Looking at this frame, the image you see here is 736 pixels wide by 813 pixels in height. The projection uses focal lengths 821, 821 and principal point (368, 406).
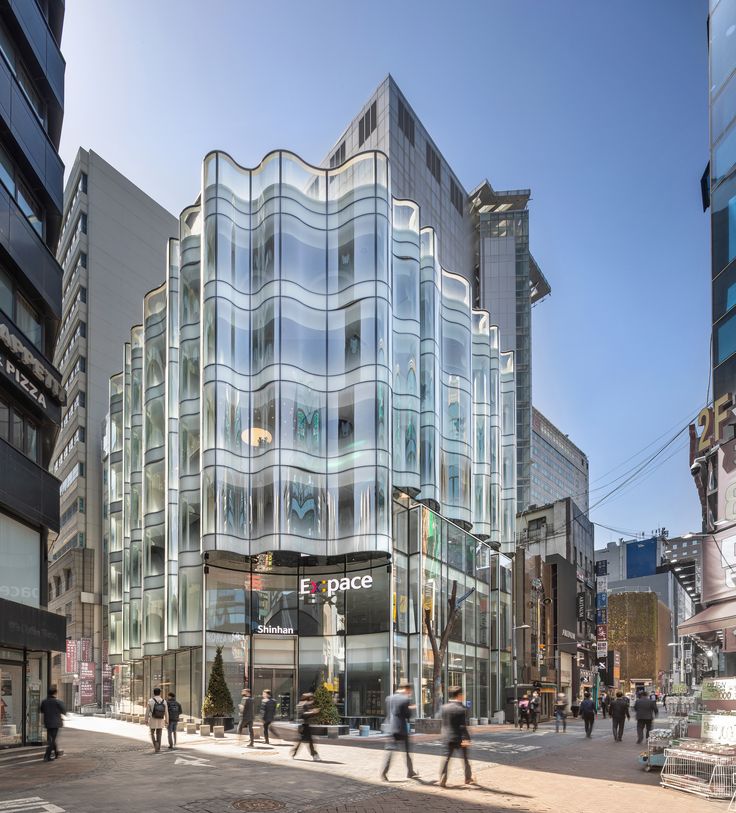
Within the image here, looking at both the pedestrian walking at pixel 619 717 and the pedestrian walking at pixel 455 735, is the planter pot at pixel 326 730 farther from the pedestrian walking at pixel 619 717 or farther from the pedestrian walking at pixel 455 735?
the pedestrian walking at pixel 455 735

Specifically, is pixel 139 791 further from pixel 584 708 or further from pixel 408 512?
pixel 408 512

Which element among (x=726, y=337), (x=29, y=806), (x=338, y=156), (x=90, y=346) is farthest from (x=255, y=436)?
(x=338, y=156)

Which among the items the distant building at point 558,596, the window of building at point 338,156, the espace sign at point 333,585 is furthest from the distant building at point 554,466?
the espace sign at point 333,585

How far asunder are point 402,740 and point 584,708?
1737 centimetres

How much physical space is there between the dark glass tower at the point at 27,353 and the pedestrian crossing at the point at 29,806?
26.6 ft

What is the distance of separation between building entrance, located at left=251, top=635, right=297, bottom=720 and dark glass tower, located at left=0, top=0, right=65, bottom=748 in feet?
38.5

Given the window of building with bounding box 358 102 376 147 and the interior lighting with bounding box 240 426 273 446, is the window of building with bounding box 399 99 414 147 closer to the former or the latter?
the window of building with bounding box 358 102 376 147

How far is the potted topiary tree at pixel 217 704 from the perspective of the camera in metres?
30.2

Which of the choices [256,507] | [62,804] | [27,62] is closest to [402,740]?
[62,804]

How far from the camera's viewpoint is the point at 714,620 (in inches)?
794

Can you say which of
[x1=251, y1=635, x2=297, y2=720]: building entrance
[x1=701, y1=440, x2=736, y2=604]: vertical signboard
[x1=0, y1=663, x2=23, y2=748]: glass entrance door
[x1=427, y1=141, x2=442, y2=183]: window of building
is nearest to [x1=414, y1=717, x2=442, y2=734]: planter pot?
[x1=251, y1=635, x2=297, y2=720]: building entrance

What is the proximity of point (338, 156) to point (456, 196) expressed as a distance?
14.2 metres

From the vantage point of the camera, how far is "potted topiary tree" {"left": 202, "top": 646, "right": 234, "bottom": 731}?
30.2 meters

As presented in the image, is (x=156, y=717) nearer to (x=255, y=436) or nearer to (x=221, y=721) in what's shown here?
(x=221, y=721)
